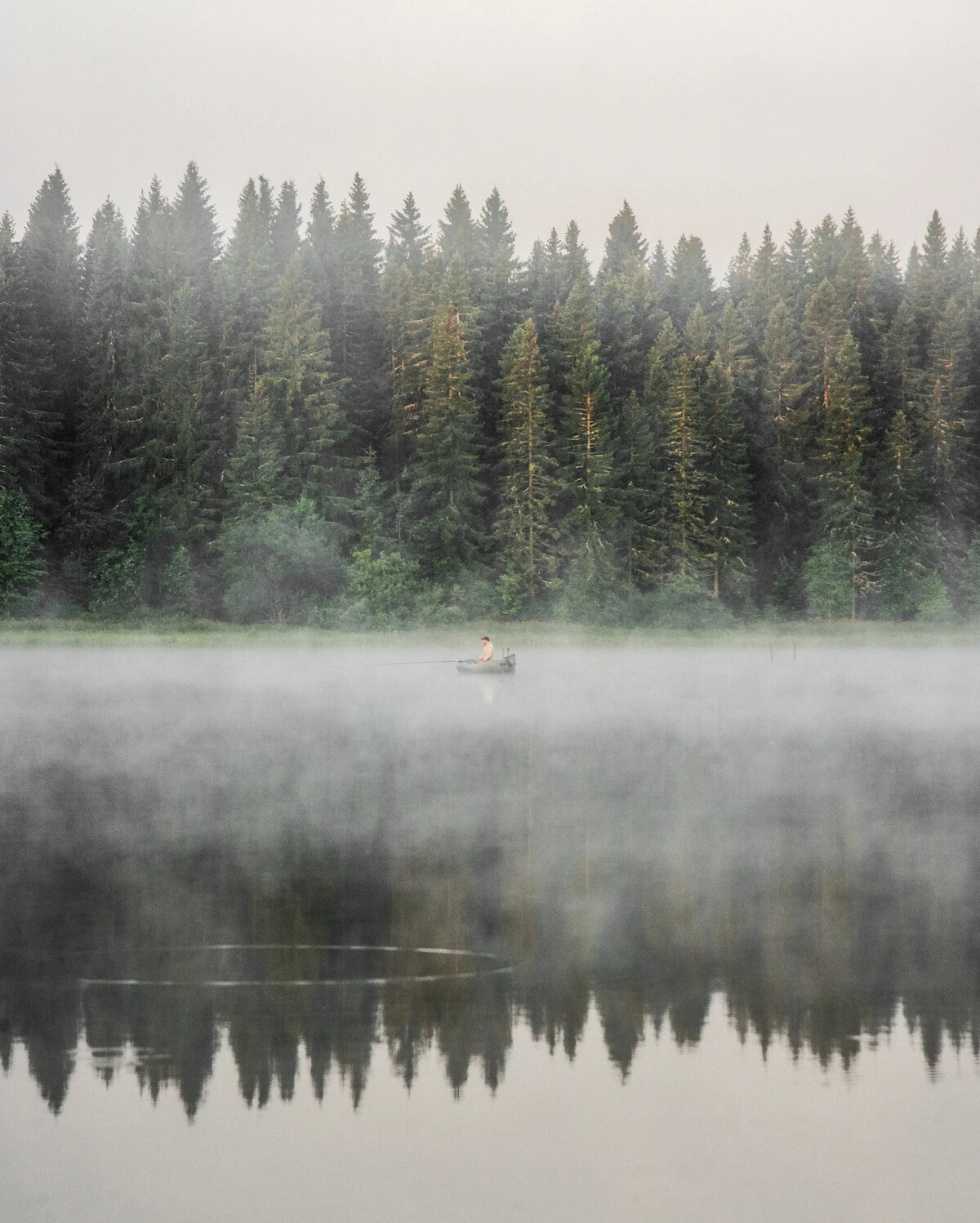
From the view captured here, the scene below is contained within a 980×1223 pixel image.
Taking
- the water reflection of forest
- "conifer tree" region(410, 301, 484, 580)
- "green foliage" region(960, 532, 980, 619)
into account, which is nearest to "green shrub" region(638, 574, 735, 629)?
"conifer tree" region(410, 301, 484, 580)

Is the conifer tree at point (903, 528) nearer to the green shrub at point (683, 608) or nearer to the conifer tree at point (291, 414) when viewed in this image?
the green shrub at point (683, 608)

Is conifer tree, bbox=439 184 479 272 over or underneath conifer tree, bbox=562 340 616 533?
over

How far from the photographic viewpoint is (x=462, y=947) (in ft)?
45.5

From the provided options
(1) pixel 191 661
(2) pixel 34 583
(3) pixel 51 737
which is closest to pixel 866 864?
(3) pixel 51 737

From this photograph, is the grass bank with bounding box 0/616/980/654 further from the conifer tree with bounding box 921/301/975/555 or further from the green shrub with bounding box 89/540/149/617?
the conifer tree with bounding box 921/301/975/555

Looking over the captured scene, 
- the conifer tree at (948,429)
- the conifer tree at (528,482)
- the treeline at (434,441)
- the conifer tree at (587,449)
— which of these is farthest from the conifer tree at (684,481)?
the conifer tree at (948,429)

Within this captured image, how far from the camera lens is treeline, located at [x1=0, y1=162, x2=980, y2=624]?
77.7 metres

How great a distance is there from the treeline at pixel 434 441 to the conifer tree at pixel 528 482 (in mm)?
167

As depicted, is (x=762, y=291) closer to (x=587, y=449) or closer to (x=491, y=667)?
(x=587, y=449)

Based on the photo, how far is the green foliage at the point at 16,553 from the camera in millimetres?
72625

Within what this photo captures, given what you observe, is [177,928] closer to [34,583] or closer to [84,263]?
[34,583]

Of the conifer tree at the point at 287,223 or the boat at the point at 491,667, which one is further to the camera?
the conifer tree at the point at 287,223

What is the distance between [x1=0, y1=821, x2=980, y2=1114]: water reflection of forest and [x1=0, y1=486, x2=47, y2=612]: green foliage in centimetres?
5558

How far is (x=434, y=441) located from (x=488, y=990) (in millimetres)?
69515
